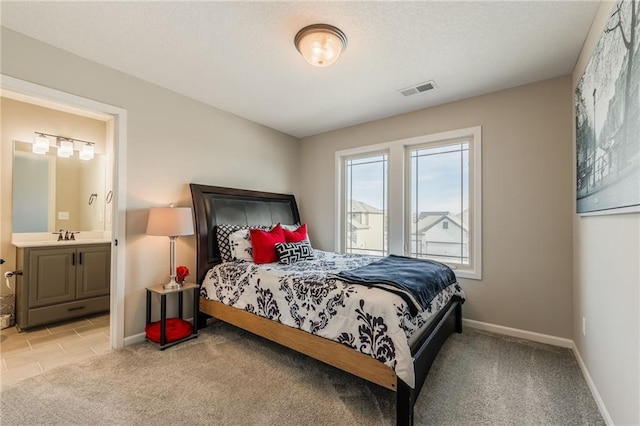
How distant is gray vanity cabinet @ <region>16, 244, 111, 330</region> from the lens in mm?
2953

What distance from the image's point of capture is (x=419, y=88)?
2.96m

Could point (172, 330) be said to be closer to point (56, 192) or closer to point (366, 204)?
point (56, 192)

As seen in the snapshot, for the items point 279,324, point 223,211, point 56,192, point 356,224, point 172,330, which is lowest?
point 172,330

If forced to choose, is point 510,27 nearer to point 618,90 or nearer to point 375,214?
point 618,90

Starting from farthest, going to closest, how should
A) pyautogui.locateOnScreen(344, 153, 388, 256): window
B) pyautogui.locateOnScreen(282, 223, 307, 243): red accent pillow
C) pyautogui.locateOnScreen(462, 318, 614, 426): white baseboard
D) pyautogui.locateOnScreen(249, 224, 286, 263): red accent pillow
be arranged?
1. pyautogui.locateOnScreen(344, 153, 388, 256): window
2. pyautogui.locateOnScreen(282, 223, 307, 243): red accent pillow
3. pyautogui.locateOnScreen(249, 224, 286, 263): red accent pillow
4. pyautogui.locateOnScreen(462, 318, 614, 426): white baseboard

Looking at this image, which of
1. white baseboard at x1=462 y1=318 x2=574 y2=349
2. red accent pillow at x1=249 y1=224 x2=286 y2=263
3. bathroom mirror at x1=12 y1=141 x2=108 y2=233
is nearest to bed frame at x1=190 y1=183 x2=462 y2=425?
white baseboard at x1=462 y1=318 x2=574 y2=349

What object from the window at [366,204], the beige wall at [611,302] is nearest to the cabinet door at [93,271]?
the window at [366,204]

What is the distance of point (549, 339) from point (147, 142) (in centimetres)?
442

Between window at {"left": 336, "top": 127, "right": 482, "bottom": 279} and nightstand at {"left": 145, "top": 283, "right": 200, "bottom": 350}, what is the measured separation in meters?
2.20

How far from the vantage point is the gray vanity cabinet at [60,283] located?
295 centimetres

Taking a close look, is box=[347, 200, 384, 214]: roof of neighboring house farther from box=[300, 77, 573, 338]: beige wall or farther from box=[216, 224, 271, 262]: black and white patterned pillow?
box=[216, 224, 271, 262]: black and white patterned pillow

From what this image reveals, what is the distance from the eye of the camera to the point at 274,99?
10.7ft

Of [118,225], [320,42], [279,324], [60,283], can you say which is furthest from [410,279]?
[60,283]

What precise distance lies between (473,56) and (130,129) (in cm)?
321
